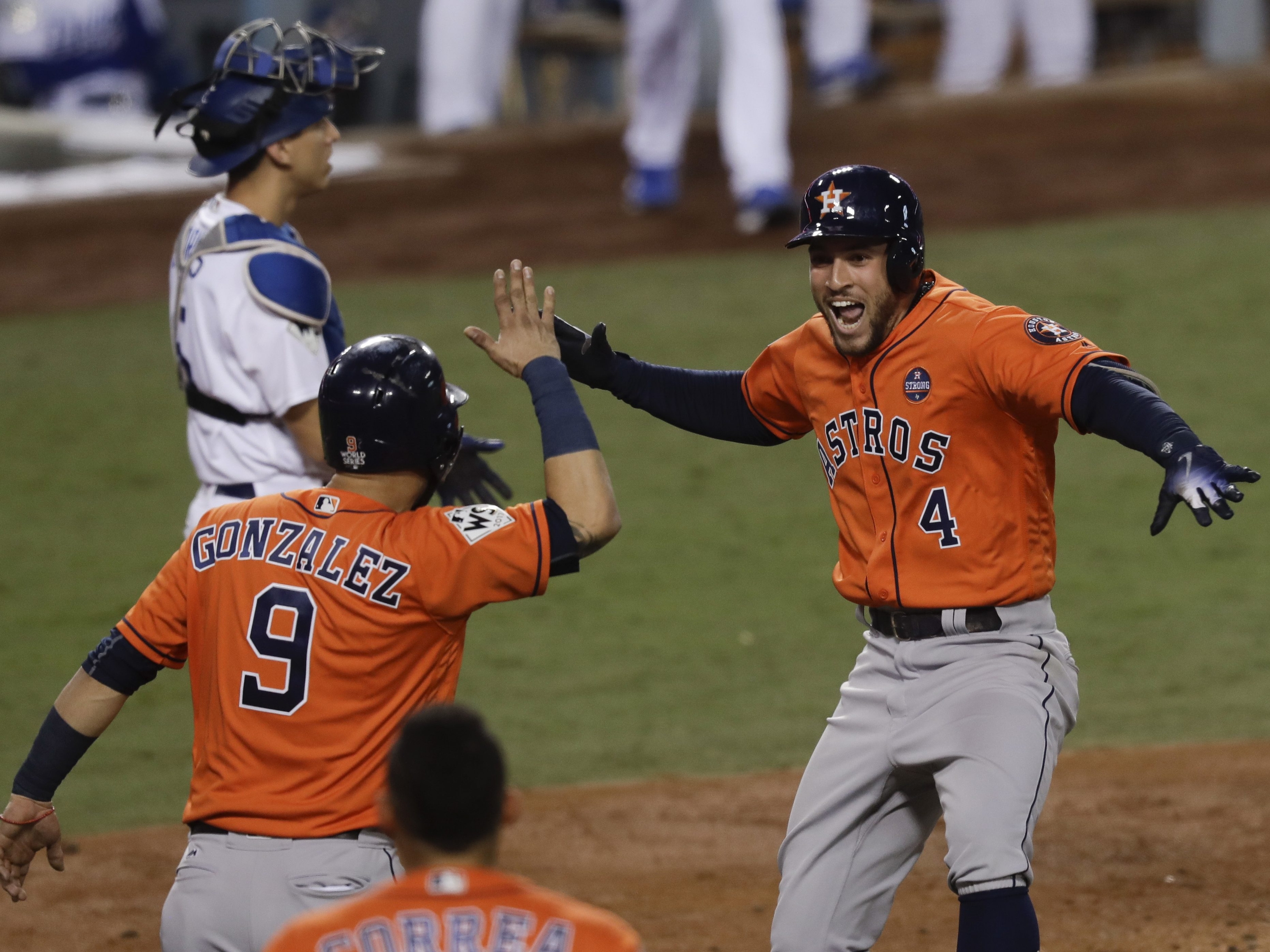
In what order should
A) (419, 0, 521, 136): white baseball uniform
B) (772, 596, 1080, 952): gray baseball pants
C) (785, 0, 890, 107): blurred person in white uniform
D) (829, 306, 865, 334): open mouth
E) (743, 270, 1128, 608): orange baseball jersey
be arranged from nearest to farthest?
1. (772, 596, 1080, 952): gray baseball pants
2. (743, 270, 1128, 608): orange baseball jersey
3. (829, 306, 865, 334): open mouth
4. (419, 0, 521, 136): white baseball uniform
5. (785, 0, 890, 107): blurred person in white uniform

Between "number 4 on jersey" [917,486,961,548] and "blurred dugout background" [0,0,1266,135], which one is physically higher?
"blurred dugout background" [0,0,1266,135]

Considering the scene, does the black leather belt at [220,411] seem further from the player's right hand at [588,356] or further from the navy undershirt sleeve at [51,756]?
the navy undershirt sleeve at [51,756]

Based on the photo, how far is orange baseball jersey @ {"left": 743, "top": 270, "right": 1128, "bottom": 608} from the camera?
319 cm

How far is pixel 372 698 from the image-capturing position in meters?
2.71

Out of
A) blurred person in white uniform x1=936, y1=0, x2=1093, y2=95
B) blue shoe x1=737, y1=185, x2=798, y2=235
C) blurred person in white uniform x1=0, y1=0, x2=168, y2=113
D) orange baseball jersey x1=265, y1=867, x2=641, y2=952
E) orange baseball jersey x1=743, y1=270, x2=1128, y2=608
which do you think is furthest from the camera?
blurred person in white uniform x1=0, y1=0, x2=168, y2=113

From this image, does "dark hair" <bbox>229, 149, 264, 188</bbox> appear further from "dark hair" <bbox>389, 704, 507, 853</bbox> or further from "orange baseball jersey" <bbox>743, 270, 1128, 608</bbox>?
"dark hair" <bbox>389, 704, 507, 853</bbox>

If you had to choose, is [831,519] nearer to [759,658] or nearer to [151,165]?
[759,658]

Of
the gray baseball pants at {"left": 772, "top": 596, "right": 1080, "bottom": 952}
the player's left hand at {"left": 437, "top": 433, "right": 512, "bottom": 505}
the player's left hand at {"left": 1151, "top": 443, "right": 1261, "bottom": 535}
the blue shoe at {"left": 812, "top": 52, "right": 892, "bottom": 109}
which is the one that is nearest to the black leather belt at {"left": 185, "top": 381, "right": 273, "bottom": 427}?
the player's left hand at {"left": 437, "top": 433, "right": 512, "bottom": 505}

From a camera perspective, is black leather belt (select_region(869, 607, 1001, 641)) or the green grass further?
the green grass

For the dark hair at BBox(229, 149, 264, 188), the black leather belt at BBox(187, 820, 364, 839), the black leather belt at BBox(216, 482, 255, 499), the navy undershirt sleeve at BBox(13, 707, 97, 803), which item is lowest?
the black leather belt at BBox(187, 820, 364, 839)

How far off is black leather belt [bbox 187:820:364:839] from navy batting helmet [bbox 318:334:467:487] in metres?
0.57

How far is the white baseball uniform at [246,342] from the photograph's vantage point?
385 centimetres

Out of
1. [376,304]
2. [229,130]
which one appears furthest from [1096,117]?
[229,130]

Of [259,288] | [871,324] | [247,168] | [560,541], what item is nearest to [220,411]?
[259,288]
